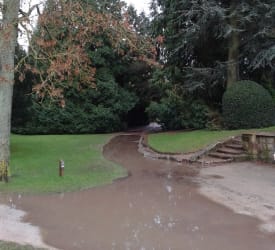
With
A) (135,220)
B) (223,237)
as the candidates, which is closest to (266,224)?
(223,237)

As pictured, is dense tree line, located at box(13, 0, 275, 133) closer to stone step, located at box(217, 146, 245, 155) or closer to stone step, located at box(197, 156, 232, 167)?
stone step, located at box(197, 156, 232, 167)

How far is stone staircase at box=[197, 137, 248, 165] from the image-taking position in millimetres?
13805

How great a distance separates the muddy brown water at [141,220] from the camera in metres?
5.90

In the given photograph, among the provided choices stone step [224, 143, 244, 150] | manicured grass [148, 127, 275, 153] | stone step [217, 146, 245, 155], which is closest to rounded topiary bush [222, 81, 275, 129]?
manicured grass [148, 127, 275, 153]

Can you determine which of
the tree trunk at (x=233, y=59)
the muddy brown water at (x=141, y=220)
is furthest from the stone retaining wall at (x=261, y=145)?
the tree trunk at (x=233, y=59)

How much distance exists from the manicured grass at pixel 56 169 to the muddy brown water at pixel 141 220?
693 millimetres

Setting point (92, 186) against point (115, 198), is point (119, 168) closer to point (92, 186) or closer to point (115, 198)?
point (92, 186)

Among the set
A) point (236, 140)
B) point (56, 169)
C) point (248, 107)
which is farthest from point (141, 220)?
point (248, 107)

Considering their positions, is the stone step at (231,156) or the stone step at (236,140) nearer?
the stone step at (231,156)

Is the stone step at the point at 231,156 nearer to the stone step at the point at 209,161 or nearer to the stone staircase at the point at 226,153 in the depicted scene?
the stone staircase at the point at 226,153

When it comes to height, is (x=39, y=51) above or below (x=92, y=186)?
above

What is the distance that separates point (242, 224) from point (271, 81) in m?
16.1

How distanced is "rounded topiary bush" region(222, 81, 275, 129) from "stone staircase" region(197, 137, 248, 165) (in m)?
2.43

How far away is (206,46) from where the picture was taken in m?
21.6
